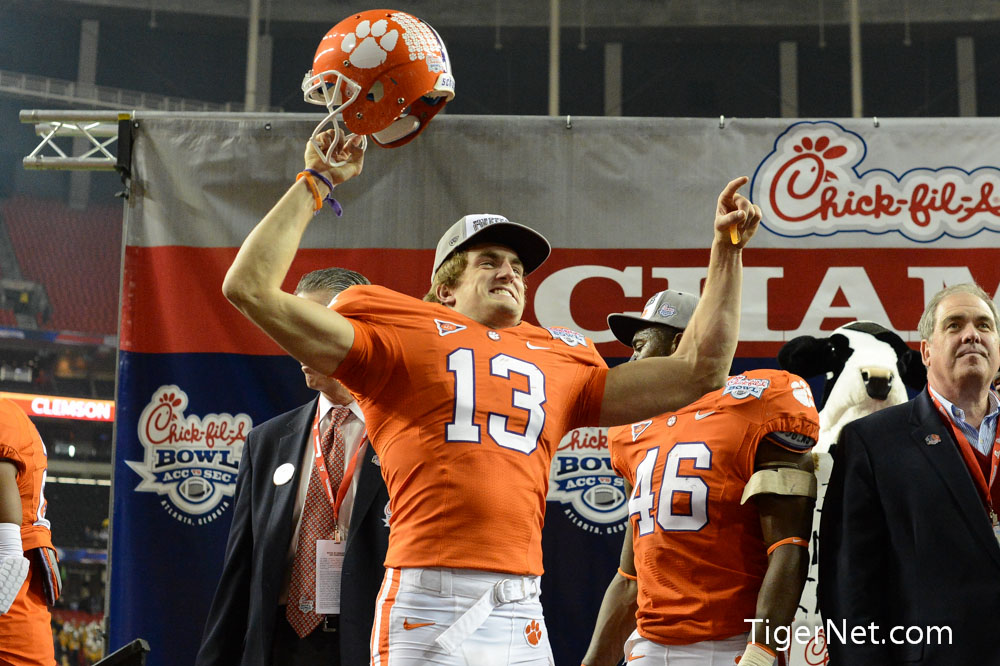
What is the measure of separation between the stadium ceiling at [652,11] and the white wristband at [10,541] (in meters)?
12.7

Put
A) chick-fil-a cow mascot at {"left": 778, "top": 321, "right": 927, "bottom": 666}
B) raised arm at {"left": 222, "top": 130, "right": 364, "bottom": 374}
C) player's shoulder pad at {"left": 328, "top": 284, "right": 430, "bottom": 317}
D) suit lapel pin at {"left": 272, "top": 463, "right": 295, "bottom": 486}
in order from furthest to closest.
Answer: chick-fil-a cow mascot at {"left": 778, "top": 321, "right": 927, "bottom": 666} < suit lapel pin at {"left": 272, "top": 463, "right": 295, "bottom": 486} < player's shoulder pad at {"left": 328, "top": 284, "right": 430, "bottom": 317} < raised arm at {"left": 222, "top": 130, "right": 364, "bottom": 374}

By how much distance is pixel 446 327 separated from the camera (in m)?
2.32

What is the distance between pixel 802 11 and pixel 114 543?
1374cm

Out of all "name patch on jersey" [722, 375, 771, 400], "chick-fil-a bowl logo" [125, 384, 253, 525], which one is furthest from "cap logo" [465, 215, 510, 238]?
"chick-fil-a bowl logo" [125, 384, 253, 525]

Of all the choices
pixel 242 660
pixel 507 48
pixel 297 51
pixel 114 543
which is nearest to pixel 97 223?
pixel 297 51

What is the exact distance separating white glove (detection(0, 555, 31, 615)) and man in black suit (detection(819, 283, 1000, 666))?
7.69ft

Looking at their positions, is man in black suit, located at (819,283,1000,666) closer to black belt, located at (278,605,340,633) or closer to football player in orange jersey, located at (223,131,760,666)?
football player in orange jersey, located at (223,131,760,666)

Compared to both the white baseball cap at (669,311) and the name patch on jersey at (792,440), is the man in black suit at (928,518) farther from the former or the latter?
the white baseball cap at (669,311)

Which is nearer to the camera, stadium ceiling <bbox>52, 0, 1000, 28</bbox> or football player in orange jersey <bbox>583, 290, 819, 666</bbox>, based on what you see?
football player in orange jersey <bbox>583, 290, 819, 666</bbox>

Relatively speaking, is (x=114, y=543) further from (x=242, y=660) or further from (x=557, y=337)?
(x=557, y=337)

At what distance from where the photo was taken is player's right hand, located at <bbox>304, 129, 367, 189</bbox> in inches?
84.0

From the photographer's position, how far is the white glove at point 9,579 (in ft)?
10.2

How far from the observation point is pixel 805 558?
9.75 feet

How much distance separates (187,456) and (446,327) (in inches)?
94.6
